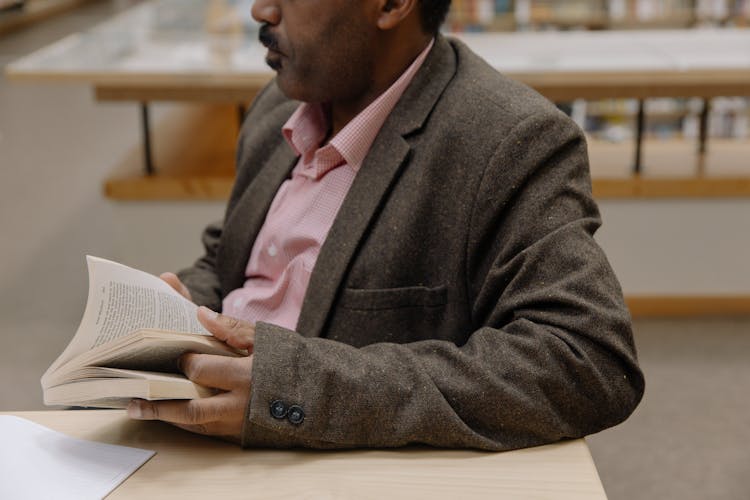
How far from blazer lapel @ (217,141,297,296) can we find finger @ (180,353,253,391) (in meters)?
0.55

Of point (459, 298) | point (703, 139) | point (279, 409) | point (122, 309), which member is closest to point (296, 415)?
point (279, 409)

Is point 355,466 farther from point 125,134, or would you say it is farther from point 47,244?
point 125,134

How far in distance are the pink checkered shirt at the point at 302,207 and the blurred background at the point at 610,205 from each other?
4.31 feet

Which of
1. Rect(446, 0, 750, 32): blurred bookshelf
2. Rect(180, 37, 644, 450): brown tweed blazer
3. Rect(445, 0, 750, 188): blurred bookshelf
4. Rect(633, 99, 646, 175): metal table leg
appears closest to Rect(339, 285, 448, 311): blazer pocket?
Rect(180, 37, 644, 450): brown tweed blazer

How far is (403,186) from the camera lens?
4.68ft

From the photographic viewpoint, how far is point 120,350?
1.07 m

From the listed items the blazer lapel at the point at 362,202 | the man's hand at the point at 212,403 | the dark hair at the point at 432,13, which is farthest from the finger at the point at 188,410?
the dark hair at the point at 432,13

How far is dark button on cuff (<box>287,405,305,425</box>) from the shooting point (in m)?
1.15

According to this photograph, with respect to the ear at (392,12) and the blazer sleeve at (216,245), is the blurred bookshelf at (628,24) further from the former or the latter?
the ear at (392,12)

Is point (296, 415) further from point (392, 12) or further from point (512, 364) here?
point (392, 12)

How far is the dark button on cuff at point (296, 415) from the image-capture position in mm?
1153

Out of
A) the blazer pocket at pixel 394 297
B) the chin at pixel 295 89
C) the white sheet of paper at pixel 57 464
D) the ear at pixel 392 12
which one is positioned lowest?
the white sheet of paper at pixel 57 464

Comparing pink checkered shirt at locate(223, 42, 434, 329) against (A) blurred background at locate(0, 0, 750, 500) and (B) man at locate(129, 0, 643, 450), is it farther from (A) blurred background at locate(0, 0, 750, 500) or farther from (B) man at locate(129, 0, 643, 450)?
(A) blurred background at locate(0, 0, 750, 500)

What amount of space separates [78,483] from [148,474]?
0.25 feet
